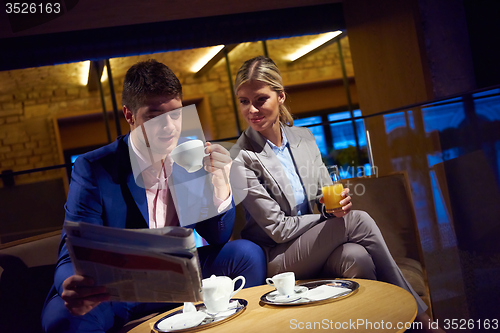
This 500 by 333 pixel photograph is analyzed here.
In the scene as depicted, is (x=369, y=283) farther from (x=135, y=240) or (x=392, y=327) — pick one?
(x=135, y=240)

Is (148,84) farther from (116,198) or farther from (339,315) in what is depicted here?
(339,315)

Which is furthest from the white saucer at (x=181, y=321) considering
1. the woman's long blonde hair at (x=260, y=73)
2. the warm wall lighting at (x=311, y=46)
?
the warm wall lighting at (x=311, y=46)

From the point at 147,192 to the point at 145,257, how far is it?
758 mm

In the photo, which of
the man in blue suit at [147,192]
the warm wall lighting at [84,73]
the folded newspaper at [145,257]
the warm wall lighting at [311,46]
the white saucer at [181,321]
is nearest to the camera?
the folded newspaper at [145,257]

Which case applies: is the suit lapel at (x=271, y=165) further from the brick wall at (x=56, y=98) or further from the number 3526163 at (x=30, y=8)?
the brick wall at (x=56, y=98)

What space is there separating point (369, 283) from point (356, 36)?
12.4 feet

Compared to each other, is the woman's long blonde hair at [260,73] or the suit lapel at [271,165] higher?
the woman's long blonde hair at [260,73]

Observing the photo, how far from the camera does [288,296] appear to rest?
1.12m

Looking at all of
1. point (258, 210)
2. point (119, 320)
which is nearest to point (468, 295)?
point (258, 210)

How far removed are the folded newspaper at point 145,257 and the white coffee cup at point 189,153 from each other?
0.49 meters

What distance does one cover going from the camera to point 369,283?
118 cm

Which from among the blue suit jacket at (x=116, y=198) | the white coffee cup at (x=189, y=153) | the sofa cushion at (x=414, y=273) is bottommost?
the sofa cushion at (x=414, y=273)

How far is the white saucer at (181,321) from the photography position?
3.29 ft

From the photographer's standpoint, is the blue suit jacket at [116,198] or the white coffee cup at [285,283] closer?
→ the white coffee cup at [285,283]
